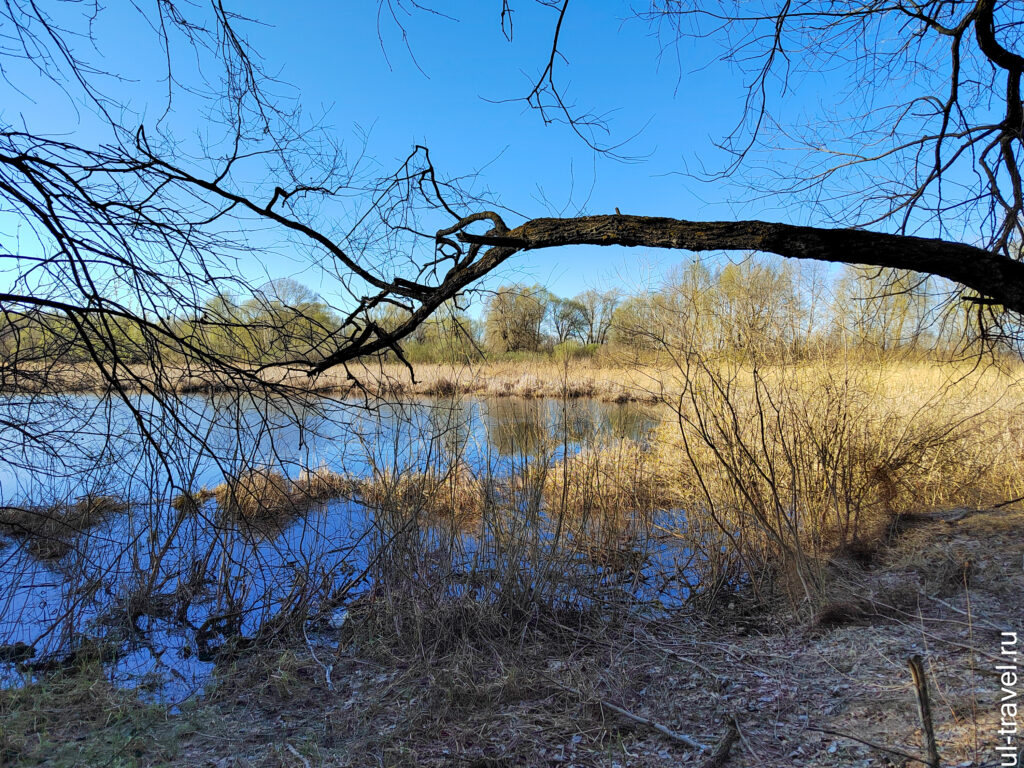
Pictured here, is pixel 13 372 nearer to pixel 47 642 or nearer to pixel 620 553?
pixel 47 642

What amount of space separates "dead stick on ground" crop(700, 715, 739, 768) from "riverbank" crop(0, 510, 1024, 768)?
2 centimetres

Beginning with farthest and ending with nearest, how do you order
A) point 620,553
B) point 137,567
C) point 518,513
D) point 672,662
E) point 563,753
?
point 620,553 → point 137,567 → point 518,513 → point 672,662 → point 563,753

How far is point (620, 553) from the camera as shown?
16.3 ft

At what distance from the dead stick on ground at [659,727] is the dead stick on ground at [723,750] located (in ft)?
0.30

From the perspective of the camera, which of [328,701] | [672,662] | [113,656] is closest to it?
[328,701]

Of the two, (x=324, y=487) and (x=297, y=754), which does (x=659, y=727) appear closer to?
(x=297, y=754)

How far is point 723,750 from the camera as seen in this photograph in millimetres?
2209

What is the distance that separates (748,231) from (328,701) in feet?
10.1

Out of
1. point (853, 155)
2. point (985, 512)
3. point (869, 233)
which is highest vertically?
point (853, 155)

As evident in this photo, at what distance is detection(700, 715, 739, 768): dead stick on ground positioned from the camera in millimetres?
2177

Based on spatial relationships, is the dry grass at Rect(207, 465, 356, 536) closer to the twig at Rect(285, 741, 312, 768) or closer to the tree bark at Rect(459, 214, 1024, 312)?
the twig at Rect(285, 741, 312, 768)

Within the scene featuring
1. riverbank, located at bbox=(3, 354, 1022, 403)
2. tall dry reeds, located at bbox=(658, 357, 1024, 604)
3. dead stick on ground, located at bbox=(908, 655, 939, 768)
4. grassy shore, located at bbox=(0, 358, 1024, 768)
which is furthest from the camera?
tall dry reeds, located at bbox=(658, 357, 1024, 604)

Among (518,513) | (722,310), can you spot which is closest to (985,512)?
(722,310)

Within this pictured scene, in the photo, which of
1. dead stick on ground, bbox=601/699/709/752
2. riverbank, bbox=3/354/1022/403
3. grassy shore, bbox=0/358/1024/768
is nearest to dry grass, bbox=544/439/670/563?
grassy shore, bbox=0/358/1024/768
